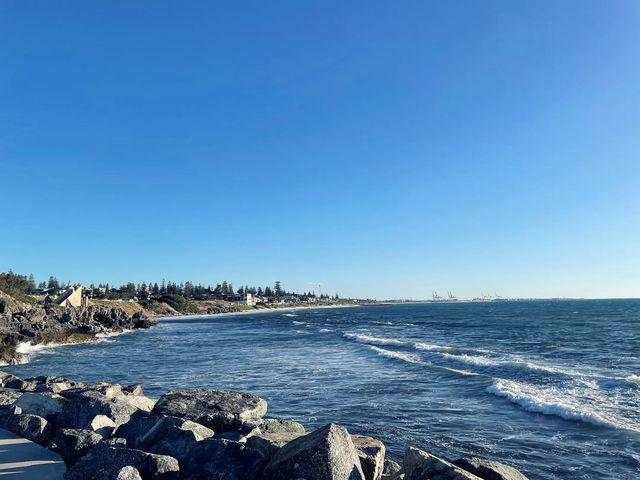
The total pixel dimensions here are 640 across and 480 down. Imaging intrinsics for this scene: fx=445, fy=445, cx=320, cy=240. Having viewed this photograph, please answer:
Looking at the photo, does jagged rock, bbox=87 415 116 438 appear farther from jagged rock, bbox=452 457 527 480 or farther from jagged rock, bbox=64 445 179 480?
jagged rock, bbox=452 457 527 480

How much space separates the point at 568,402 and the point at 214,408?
13685 millimetres

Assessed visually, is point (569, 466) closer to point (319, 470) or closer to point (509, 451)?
point (509, 451)

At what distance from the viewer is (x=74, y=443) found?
778cm

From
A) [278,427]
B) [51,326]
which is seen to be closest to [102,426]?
[278,427]

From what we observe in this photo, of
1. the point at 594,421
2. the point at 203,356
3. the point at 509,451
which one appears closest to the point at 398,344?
the point at 203,356

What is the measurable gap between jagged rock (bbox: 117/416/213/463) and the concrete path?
3.83 feet

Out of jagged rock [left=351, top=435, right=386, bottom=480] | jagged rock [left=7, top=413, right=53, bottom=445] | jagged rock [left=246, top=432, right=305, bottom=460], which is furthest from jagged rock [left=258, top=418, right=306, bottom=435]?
jagged rock [left=7, top=413, right=53, bottom=445]

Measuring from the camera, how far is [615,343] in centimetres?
3844

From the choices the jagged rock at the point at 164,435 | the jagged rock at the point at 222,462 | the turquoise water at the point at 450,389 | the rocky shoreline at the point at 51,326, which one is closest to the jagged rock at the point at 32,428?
the jagged rock at the point at 164,435

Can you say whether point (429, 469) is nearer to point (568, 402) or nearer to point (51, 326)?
point (568, 402)

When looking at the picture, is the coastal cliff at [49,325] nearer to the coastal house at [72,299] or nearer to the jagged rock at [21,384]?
the jagged rock at [21,384]

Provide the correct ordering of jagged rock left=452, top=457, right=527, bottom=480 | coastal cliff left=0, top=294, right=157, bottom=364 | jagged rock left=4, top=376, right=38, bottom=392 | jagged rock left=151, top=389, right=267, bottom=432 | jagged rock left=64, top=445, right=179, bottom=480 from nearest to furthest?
1. jagged rock left=452, top=457, right=527, bottom=480
2. jagged rock left=64, top=445, right=179, bottom=480
3. jagged rock left=151, top=389, right=267, bottom=432
4. jagged rock left=4, top=376, right=38, bottom=392
5. coastal cliff left=0, top=294, right=157, bottom=364

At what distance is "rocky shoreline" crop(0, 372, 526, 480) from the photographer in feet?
19.6

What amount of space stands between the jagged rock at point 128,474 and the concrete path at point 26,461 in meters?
1.98
